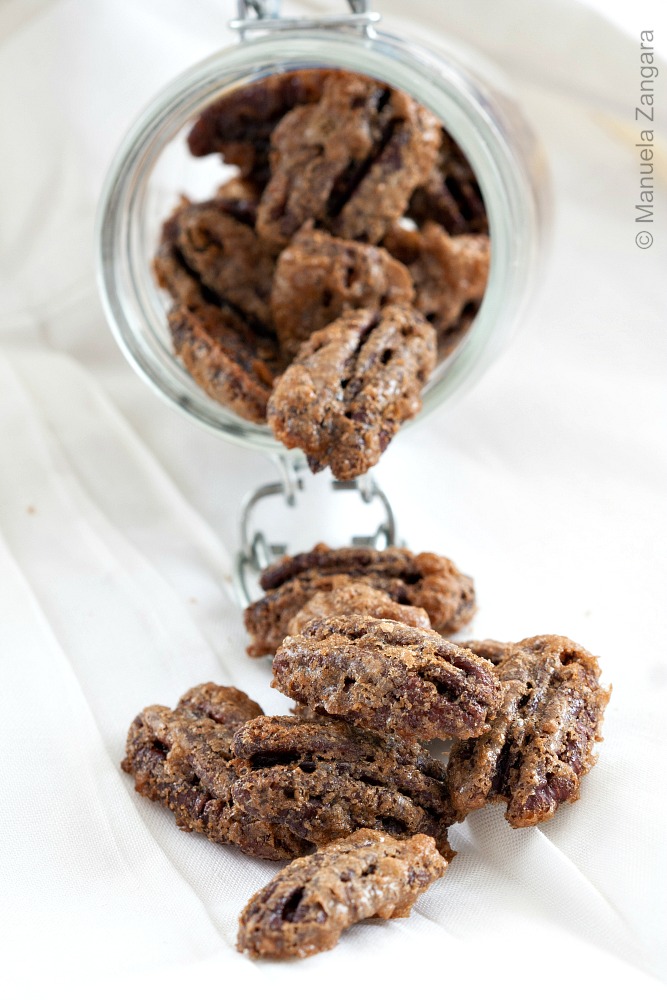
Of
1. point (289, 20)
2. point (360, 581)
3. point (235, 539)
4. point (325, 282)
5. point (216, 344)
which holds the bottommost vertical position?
point (235, 539)

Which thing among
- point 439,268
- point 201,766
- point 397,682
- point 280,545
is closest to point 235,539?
point 280,545

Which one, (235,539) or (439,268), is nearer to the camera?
(439,268)

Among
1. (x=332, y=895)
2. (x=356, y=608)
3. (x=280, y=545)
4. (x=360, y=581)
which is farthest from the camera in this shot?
(x=280, y=545)

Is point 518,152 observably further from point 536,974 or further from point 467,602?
point 536,974

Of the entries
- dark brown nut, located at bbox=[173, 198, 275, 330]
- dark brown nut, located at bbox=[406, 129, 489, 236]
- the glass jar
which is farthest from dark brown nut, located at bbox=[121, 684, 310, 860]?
dark brown nut, located at bbox=[406, 129, 489, 236]

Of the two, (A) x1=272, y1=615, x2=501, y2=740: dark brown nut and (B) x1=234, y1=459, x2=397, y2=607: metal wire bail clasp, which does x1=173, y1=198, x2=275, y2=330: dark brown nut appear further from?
(A) x1=272, y1=615, x2=501, y2=740: dark brown nut

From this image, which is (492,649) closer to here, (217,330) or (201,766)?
(201,766)
